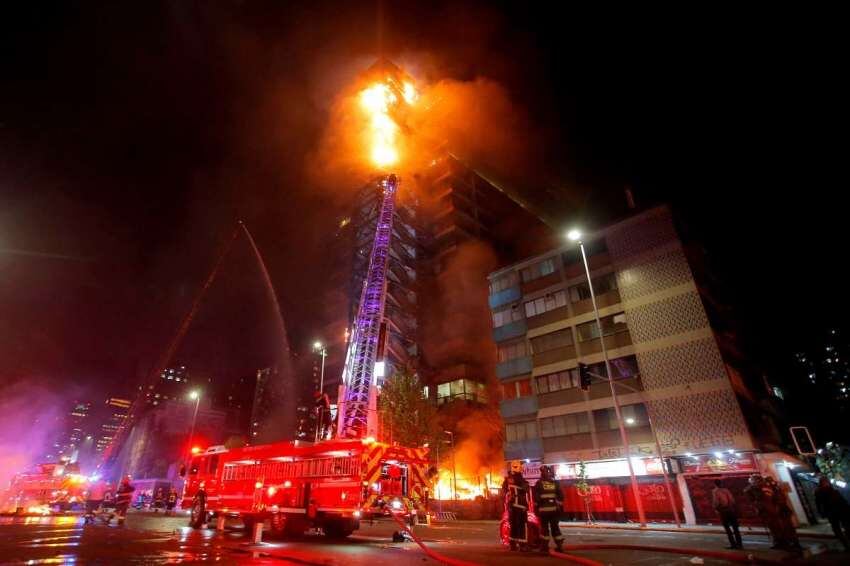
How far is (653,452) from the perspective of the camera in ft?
83.0

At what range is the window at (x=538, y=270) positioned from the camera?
34781 mm

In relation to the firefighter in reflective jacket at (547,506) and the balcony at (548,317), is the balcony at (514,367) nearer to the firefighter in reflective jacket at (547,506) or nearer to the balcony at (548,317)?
the balcony at (548,317)

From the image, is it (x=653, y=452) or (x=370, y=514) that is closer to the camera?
(x=370, y=514)

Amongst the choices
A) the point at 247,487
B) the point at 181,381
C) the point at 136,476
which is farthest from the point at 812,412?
the point at 181,381

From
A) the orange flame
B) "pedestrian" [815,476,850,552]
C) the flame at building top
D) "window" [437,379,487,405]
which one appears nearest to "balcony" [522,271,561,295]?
"window" [437,379,487,405]

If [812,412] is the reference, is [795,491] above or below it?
below

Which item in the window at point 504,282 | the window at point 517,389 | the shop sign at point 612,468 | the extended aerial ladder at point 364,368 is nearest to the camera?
the shop sign at point 612,468

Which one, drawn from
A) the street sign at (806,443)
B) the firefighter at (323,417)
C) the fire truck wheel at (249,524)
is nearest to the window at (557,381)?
the street sign at (806,443)

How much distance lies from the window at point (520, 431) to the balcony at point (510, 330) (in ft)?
22.0

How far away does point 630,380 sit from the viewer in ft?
90.1

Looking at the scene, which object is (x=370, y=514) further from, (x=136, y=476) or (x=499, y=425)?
(x=136, y=476)

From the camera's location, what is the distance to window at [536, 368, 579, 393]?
3026cm

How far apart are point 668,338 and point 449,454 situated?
21.2 metres

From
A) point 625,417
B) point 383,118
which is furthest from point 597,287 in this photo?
point 383,118
